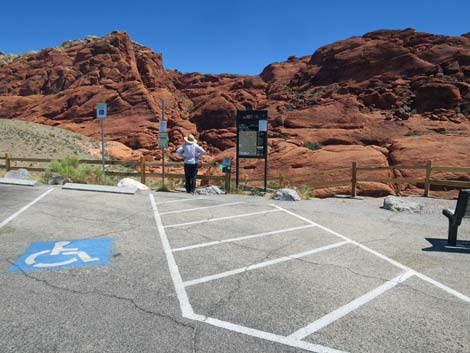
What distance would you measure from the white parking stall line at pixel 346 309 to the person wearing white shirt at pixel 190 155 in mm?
7496

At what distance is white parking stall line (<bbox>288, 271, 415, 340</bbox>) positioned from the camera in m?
2.93

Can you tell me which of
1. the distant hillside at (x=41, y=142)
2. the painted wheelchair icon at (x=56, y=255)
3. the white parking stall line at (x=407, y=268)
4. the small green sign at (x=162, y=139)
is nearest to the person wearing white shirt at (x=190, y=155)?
the small green sign at (x=162, y=139)

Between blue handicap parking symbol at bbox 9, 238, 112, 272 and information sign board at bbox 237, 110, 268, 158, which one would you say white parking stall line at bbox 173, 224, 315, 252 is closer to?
blue handicap parking symbol at bbox 9, 238, 112, 272

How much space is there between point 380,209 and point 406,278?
5.55 meters

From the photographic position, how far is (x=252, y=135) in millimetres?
11766

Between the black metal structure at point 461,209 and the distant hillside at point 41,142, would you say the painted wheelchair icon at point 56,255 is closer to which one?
the black metal structure at point 461,209

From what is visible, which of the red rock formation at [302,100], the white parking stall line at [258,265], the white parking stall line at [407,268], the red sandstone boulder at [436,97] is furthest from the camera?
the red sandstone boulder at [436,97]

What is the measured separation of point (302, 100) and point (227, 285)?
4012 cm

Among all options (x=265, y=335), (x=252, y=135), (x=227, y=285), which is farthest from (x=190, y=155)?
(x=265, y=335)

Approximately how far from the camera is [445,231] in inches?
266

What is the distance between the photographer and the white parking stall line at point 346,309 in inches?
115

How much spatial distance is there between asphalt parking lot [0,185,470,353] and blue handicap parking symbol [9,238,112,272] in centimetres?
3

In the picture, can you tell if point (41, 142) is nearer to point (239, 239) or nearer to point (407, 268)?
point (239, 239)

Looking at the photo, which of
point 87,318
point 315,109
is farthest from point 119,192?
point 315,109
